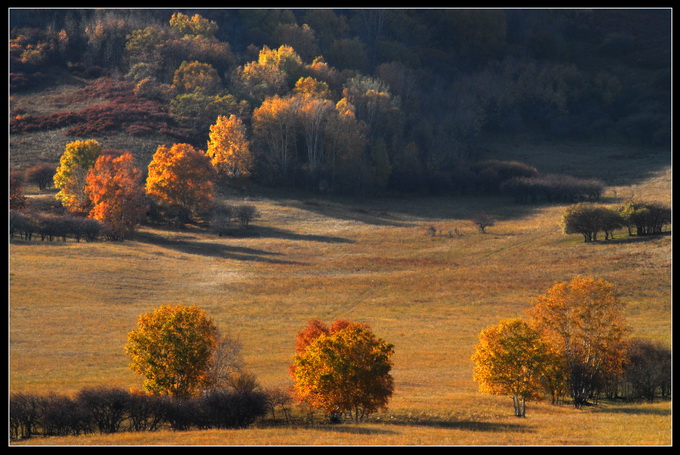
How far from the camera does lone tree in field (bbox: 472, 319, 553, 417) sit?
44.8m

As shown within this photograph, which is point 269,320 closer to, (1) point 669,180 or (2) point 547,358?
(2) point 547,358

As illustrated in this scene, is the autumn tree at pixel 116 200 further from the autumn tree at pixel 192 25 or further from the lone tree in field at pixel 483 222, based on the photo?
the autumn tree at pixel 192 25

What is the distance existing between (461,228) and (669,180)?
46708mm

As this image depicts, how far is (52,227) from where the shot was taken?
9125cm

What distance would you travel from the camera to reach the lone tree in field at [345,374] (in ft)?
135

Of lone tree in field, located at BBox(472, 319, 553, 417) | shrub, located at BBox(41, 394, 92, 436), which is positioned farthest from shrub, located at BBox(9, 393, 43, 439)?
lone tree in field, located at BBox(472, 319, 553, 417)

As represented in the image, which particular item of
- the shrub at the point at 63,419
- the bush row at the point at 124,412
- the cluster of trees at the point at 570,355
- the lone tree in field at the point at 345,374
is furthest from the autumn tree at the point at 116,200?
the cluster of trees at the point at 570,355

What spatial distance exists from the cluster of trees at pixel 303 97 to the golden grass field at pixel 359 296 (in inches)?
597

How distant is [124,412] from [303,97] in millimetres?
114751

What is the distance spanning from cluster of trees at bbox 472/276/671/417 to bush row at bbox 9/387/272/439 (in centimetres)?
1433

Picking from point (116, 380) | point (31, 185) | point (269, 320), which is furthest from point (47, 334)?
point (31, 185)

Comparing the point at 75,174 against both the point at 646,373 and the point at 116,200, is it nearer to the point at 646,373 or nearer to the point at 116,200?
the point at 116,200

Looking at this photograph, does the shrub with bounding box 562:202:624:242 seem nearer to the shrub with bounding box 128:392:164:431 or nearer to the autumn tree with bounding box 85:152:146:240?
the autumn tree with bounding box 85:152:146:240

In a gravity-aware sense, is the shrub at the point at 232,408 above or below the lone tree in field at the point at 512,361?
below
